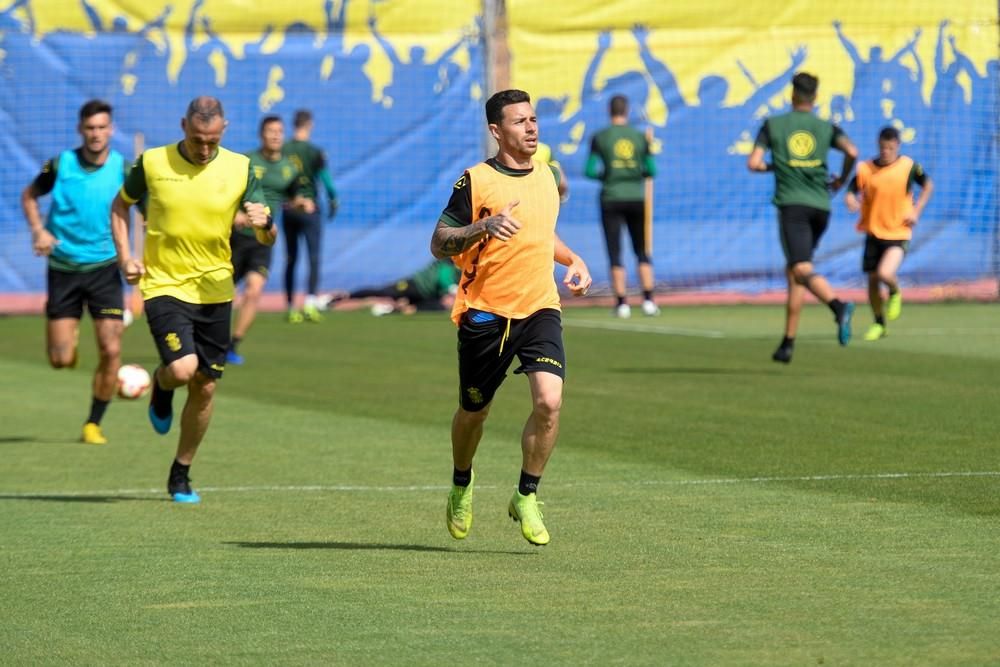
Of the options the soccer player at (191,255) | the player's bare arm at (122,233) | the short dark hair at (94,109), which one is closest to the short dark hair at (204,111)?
the soccer player at (191,255)

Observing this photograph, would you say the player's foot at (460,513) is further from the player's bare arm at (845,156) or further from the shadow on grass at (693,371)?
the player's bare arm at (845,156)

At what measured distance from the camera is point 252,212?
1007 cm

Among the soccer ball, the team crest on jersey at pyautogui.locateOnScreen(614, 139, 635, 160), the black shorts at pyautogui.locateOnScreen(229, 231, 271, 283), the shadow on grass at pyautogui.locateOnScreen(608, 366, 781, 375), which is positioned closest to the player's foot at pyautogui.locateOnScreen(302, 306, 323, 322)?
the team crest on jersey at pyautogui.locateOnScreen(614, 139, 635, 160)

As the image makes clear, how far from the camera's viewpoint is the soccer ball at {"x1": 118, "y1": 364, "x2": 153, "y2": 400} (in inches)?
580

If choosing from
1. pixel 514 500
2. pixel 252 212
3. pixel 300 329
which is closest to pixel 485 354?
pixel 514 500

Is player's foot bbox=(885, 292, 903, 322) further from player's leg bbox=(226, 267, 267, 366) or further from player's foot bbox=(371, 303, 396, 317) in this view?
player's foot bbox=(371, 303, 396, 317)

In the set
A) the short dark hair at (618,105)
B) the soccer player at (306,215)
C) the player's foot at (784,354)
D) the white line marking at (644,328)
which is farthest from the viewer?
the short dark hair at (618,105)

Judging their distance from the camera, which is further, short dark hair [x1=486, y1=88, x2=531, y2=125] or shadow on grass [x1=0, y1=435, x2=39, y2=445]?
shadow on grass [x1=0, y1=435, x2=39, y2=445]

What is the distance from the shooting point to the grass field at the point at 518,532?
6.46 metres

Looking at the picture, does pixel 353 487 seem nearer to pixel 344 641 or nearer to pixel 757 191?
pixel 344 641

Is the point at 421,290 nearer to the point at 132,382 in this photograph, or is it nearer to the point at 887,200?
Answer: the point at 887,200

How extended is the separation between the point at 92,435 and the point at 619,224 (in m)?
13.3

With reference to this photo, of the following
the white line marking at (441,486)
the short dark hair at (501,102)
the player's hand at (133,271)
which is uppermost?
the short dark hair at (501,102)

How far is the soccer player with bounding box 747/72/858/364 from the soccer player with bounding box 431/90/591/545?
862cm
